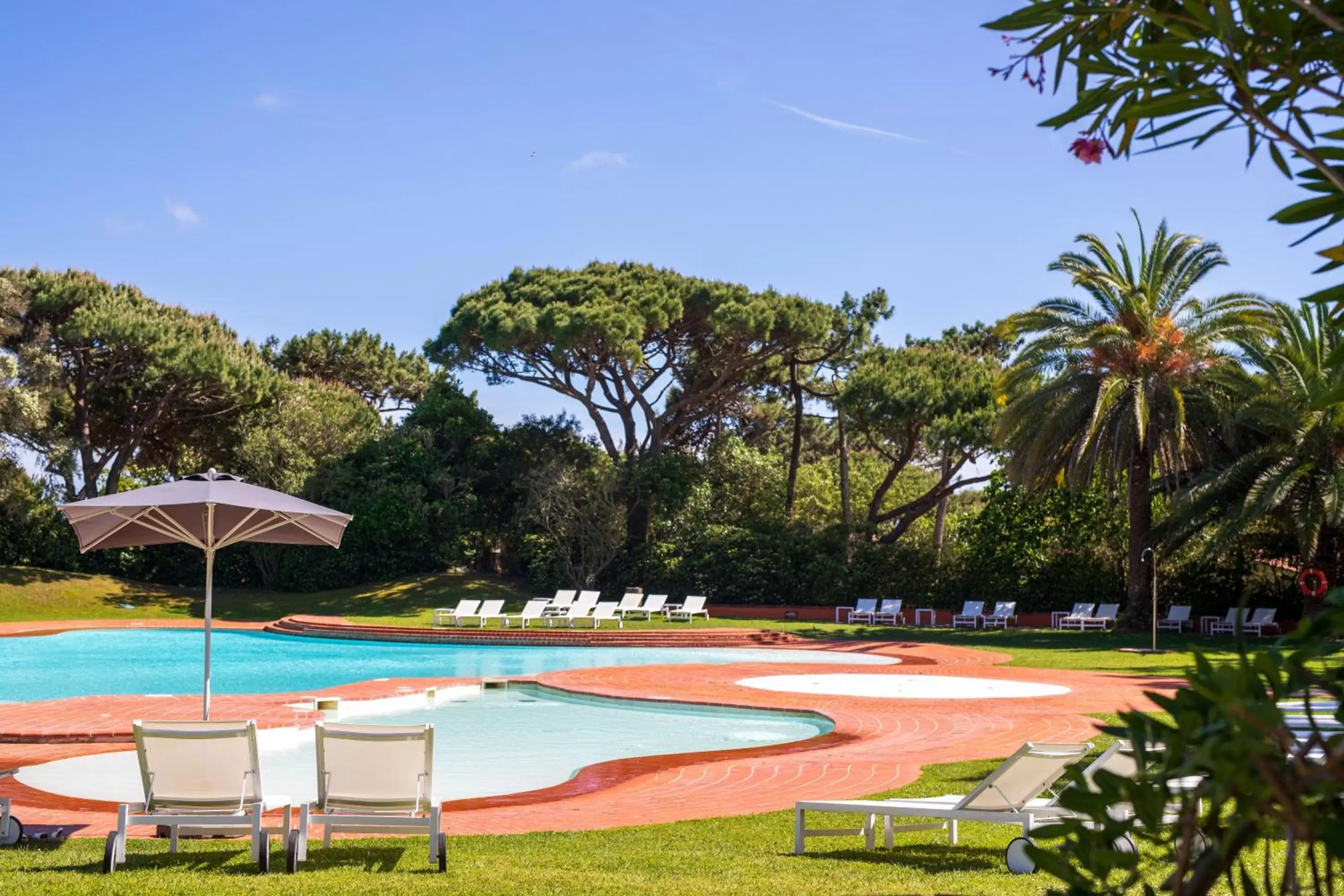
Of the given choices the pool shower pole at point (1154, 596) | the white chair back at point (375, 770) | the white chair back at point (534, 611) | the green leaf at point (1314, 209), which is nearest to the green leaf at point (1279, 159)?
the green leaf at point (1314, 209)

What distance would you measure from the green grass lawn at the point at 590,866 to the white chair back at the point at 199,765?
29cm

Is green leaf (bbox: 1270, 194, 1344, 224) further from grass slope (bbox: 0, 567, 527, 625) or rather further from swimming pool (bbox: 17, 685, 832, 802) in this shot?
grass slope (bbox: 0, 567, 527, 625)

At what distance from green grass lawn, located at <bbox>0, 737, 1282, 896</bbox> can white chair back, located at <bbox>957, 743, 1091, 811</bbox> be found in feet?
1.02

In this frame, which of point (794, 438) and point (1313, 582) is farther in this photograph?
point (794, 438)

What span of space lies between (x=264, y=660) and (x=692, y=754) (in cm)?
1477

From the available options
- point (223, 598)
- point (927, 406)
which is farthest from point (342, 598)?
point (927, 406)

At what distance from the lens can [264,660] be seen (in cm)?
2298

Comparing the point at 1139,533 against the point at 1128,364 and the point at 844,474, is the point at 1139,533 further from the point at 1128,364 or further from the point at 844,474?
the point at 844,474

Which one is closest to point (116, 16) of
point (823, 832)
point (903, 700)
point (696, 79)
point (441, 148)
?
point (441, 148)

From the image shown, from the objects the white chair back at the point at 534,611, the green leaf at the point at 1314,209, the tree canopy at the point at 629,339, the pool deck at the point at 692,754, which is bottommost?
the pool deck at the point at 692,754

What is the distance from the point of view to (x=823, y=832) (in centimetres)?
674

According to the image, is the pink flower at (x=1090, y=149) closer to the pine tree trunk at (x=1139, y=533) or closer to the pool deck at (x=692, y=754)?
the pool deck at (x=692, y=754)

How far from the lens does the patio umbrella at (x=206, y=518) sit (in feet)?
29.4

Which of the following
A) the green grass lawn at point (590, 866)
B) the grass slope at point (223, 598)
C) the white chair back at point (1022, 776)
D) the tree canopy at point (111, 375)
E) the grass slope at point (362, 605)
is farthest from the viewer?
the tree canopy at point (111, 375)
